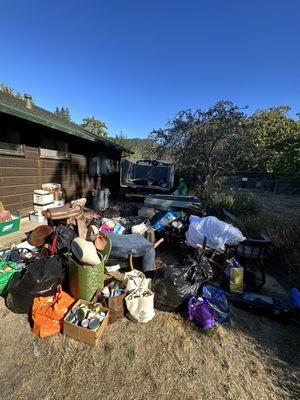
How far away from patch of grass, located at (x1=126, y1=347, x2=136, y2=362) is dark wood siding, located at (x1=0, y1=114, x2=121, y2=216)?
453cm

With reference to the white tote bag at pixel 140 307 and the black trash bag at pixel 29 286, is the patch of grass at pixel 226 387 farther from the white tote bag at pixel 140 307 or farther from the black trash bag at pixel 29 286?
the black trash bag at pixel 29 286

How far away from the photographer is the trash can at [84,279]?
7.98 ft

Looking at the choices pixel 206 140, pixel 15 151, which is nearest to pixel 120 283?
pixel 15 151

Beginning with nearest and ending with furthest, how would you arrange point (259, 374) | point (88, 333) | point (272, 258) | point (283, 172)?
point (259, 374) < point (88, 333) < point (272, 258) < point (283, 172)

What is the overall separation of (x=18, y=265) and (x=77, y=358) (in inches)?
62.9

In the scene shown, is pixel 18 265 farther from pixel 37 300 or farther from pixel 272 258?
pixel 272 258

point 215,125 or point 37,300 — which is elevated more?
point 215,125

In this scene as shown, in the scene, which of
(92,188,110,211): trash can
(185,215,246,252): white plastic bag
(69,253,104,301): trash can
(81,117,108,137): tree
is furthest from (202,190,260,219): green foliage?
(81,117,108,137): tree

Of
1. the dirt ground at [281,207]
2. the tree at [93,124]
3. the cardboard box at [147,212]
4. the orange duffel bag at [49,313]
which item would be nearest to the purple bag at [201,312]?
the orange duffel bag at [49,313]

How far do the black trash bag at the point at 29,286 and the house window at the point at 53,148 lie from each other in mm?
4348

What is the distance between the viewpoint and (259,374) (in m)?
1.95

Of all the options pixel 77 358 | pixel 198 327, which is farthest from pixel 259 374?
pixel 77 358

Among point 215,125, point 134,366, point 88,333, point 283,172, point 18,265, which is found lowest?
point 134,366

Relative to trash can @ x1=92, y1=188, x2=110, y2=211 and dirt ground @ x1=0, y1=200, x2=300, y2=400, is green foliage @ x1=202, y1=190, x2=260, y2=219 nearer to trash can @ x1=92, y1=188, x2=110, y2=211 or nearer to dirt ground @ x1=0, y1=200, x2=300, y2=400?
trash can @ x1=92, y1=188, x2=110, y2=211
